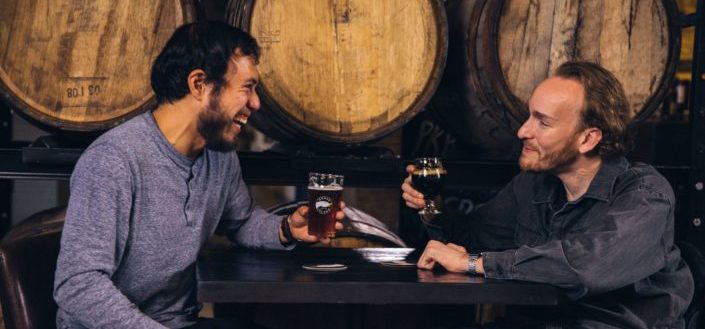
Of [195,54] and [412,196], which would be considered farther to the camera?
[412,196]

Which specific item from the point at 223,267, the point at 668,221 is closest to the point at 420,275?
the point at 223,267

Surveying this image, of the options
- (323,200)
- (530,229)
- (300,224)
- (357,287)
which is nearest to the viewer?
(357,287)

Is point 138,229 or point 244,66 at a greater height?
point 244,66

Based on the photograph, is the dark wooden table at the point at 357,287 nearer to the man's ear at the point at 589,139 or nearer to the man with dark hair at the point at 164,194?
the man with dark hair at the point at 164,194

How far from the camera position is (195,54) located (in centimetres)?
239

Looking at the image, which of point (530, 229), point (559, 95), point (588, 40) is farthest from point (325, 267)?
point (588, 40)

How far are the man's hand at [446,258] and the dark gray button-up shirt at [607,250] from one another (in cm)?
7

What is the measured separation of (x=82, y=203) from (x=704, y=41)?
7.25 feet

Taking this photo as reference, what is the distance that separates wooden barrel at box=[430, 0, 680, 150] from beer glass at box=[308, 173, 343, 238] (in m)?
0.77

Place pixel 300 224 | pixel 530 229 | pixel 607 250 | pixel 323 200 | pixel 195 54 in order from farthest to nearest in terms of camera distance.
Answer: pixel 530 229, pixel 300 224, pixel 195 54, pixel 323 200, pixel 607 250

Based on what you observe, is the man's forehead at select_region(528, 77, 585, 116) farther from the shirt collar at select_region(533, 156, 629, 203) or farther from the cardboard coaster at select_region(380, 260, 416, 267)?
the cardboard coaster at select_region(380, 260, 416, 267)

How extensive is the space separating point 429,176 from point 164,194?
77 cm

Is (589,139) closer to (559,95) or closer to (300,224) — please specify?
(559,95)

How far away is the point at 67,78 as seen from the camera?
8.47 feet
